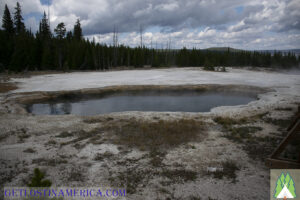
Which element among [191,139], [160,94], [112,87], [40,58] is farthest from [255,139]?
[40,58]

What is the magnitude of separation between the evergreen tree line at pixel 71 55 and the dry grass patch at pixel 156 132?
38305 mm

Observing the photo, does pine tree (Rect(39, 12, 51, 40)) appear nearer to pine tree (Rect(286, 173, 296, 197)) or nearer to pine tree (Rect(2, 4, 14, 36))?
pine tree (Rect(2, 4, 14, 36))

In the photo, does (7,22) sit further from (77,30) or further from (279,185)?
(279,185)

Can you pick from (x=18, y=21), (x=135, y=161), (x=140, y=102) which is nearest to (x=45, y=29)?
(x=18, y=21)

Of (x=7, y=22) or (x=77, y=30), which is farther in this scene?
(x=77, y=30)

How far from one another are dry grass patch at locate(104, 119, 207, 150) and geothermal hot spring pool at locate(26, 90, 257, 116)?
518 cm

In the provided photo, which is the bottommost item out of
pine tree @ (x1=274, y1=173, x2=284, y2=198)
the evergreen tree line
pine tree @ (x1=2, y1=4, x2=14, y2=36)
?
pine tree @ (x1=274, y1=173, x2=284, y2=198)

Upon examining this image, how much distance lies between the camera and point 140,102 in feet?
67.3

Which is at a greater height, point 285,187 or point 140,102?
point 140,102

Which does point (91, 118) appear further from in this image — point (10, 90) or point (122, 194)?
point (10, 90)

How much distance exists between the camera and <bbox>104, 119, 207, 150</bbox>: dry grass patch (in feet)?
31.3

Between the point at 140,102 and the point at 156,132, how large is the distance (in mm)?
9961

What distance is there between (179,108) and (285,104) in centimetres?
804

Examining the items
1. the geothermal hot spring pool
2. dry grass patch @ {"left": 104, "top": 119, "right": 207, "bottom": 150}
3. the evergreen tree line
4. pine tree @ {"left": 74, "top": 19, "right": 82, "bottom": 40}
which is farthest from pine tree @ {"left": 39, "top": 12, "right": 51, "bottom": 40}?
dry grass patch @ {"left": 104, "top": 119, "right": 207, "bottom": 150}
